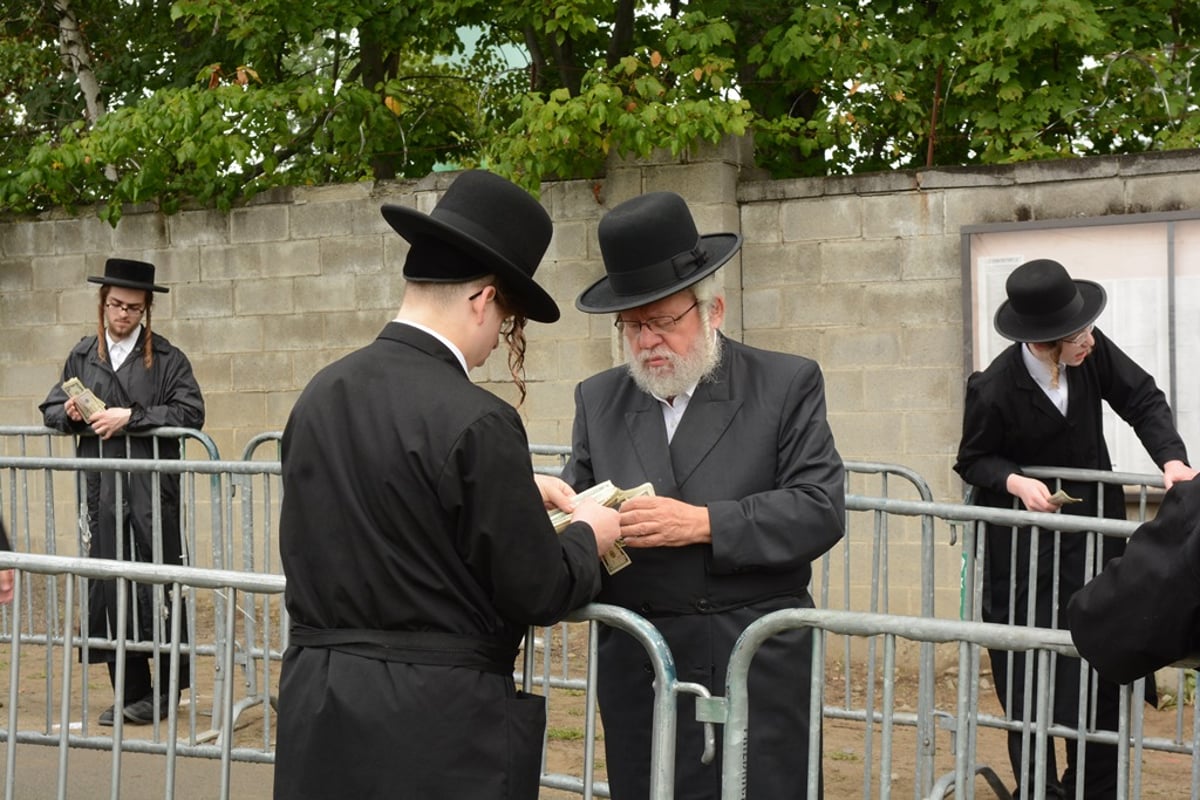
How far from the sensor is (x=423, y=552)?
2818mm

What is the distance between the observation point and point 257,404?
906cm

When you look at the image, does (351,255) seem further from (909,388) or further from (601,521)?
(601,521)

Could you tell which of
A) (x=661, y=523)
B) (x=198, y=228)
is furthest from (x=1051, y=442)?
(x=198, y=228)

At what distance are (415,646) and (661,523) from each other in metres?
0.75

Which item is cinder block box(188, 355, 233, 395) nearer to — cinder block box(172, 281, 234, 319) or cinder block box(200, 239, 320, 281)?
cinder block box(172, 281, 234, 319)

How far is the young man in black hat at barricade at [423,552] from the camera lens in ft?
9.20

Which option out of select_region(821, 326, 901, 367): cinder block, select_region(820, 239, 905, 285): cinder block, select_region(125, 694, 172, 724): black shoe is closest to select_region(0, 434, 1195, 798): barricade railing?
select_region(125, 694, 172, 724): black shoe

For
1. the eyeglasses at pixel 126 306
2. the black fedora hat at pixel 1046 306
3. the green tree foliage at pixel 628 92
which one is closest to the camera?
the black fedora hat at pixel 1046 306

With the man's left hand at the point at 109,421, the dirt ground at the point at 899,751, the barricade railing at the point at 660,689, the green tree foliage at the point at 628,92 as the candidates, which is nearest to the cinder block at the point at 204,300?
the green tree foliage at the point at 628,92

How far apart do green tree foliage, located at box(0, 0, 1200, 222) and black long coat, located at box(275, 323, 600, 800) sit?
16.3 feet

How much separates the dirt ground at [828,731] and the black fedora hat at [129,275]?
1.75 metres

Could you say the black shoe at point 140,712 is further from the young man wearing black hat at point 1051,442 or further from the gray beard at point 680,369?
the gray beard at point 680,369

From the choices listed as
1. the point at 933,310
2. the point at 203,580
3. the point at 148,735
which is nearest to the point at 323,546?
the point at 203,580

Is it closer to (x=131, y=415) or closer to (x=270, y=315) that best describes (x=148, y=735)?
(x=131, y=415)
